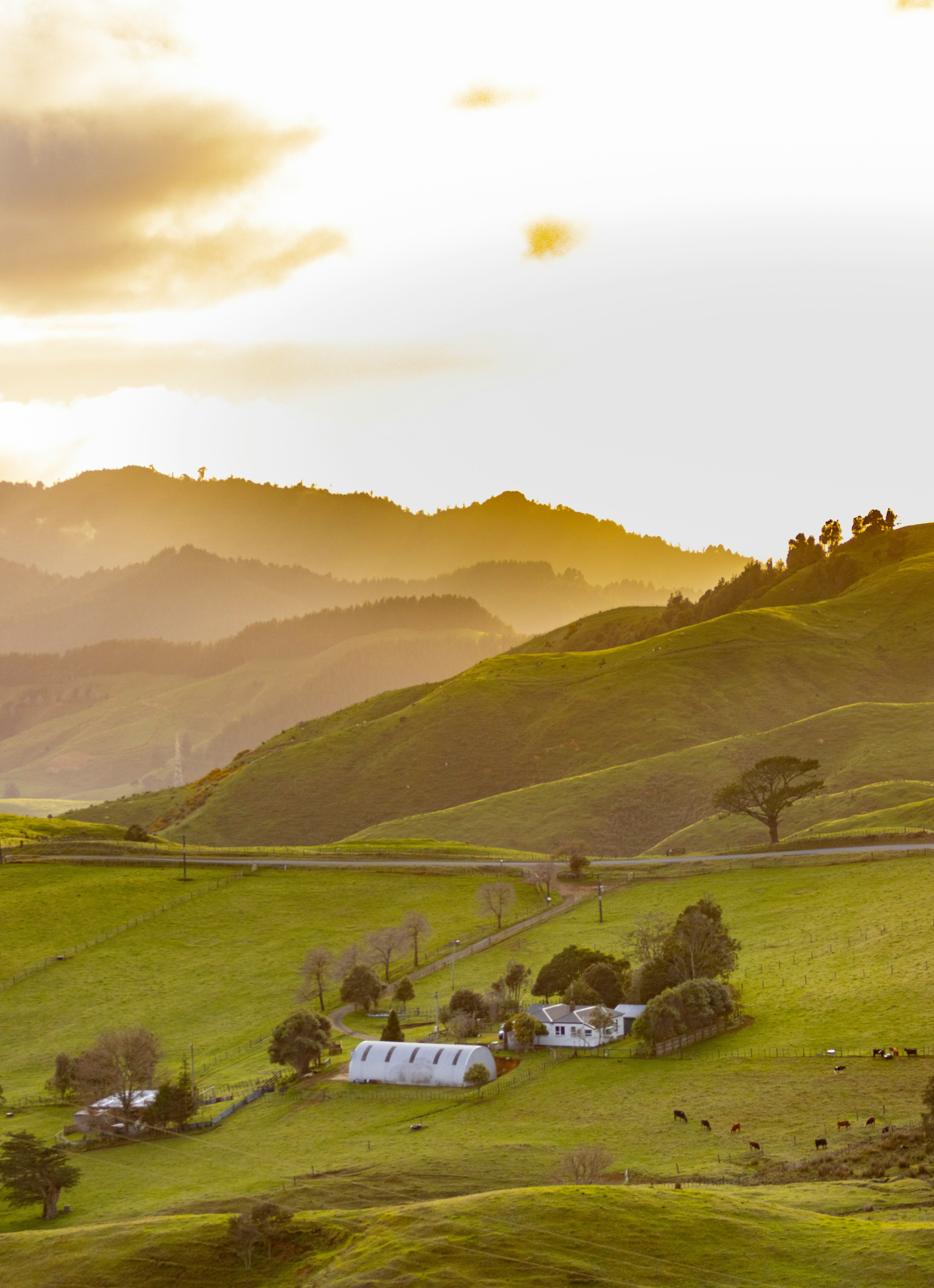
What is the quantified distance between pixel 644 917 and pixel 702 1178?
5569 centimetres

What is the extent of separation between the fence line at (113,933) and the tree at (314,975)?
27.5 meters

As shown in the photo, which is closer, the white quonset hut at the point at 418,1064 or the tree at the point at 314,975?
the white quonset hut at the point at 418,1064

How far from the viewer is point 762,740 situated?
7830 inches

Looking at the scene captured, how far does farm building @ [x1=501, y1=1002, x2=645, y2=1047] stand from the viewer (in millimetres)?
82750

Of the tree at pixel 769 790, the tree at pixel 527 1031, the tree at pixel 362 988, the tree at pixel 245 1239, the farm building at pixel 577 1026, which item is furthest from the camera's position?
the tree at pixel 769 790

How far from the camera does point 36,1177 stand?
6700 centimetres

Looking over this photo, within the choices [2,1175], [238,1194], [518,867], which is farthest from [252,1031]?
[518,867]

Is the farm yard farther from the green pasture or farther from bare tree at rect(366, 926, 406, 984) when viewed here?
bare tree at rect(366, 926, 406, 984)

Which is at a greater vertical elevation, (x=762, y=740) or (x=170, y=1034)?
(x=762, y=740)

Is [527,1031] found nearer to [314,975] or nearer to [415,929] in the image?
[314,975]

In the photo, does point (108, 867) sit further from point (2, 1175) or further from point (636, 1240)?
point (636, 1240)

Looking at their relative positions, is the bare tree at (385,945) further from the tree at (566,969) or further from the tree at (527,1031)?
the tree at (527,1031)

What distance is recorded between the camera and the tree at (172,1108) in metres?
77.2

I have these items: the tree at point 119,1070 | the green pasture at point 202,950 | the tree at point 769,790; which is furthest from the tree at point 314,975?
the tree at point 769,790
